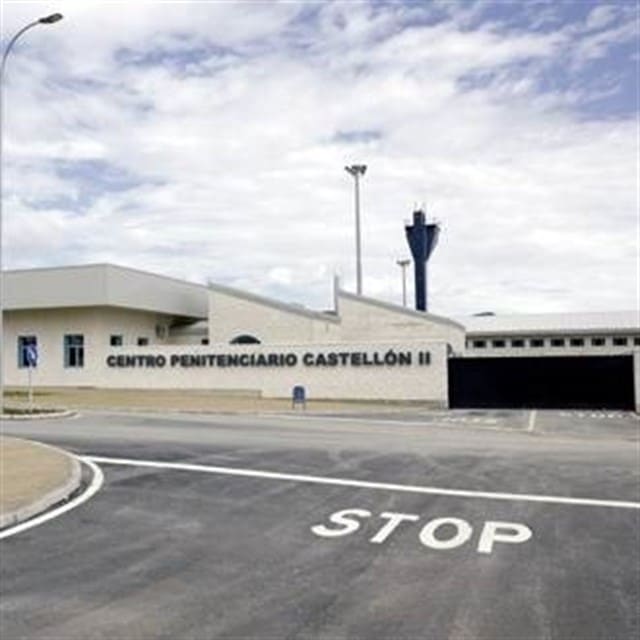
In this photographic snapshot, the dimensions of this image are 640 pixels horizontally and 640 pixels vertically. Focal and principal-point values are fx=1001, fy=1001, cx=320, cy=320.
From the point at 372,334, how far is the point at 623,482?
31.8 meters

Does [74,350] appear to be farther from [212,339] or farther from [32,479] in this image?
[32,479]

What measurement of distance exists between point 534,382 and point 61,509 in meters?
30.5

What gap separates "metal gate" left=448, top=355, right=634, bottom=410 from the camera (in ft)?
129

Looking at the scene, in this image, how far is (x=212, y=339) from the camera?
1882 inches

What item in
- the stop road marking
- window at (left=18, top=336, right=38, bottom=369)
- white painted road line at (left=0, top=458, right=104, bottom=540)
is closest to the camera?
the stop road marking

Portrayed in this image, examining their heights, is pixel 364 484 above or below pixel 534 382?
below

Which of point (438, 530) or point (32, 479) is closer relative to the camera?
point (438, 530)

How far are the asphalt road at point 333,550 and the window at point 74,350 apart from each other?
1168 inches

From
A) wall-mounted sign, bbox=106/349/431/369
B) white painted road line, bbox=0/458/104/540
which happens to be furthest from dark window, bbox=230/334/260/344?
white painted road line, bbox=0/458/104/540

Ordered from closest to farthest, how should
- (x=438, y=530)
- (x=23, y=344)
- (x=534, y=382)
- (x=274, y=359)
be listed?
(x=438, y=530), (x=534, y=382), (x=274, y=359), (x=23, y=344)

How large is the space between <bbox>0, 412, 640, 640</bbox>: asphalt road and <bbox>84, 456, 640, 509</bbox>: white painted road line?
6 cm

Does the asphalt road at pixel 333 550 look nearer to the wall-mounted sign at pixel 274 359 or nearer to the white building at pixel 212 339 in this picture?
the wall-mounted sign at pixel 274 359

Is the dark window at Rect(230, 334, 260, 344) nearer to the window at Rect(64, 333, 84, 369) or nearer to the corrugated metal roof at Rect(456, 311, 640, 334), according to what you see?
the window at Rect(64, 333, 84, 369)

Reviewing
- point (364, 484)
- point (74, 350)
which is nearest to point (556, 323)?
point (74, 350)
